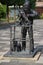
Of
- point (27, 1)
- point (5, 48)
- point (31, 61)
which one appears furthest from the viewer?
point (5, 48)

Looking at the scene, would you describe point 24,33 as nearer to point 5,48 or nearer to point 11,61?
point 11,61

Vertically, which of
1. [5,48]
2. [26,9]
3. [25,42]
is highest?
[26,9]

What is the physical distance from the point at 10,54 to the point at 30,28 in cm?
114

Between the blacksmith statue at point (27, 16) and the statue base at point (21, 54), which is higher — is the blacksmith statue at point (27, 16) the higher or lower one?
the higher one

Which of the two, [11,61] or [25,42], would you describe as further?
[25,42]

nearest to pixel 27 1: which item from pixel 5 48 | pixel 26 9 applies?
pixel 26 9

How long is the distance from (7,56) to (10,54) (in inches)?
5.3

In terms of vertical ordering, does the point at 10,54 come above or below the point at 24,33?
below

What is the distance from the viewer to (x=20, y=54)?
9.76m

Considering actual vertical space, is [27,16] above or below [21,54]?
above

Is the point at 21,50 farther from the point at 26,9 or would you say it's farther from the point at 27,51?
the point at 26,9

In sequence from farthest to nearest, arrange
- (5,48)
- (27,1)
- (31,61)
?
1. (5,48)
2. (27,1)
3. (31,61)

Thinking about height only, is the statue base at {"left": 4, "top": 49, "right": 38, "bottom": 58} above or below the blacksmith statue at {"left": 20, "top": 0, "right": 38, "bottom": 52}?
below

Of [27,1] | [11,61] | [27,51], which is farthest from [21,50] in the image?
[27,1]
